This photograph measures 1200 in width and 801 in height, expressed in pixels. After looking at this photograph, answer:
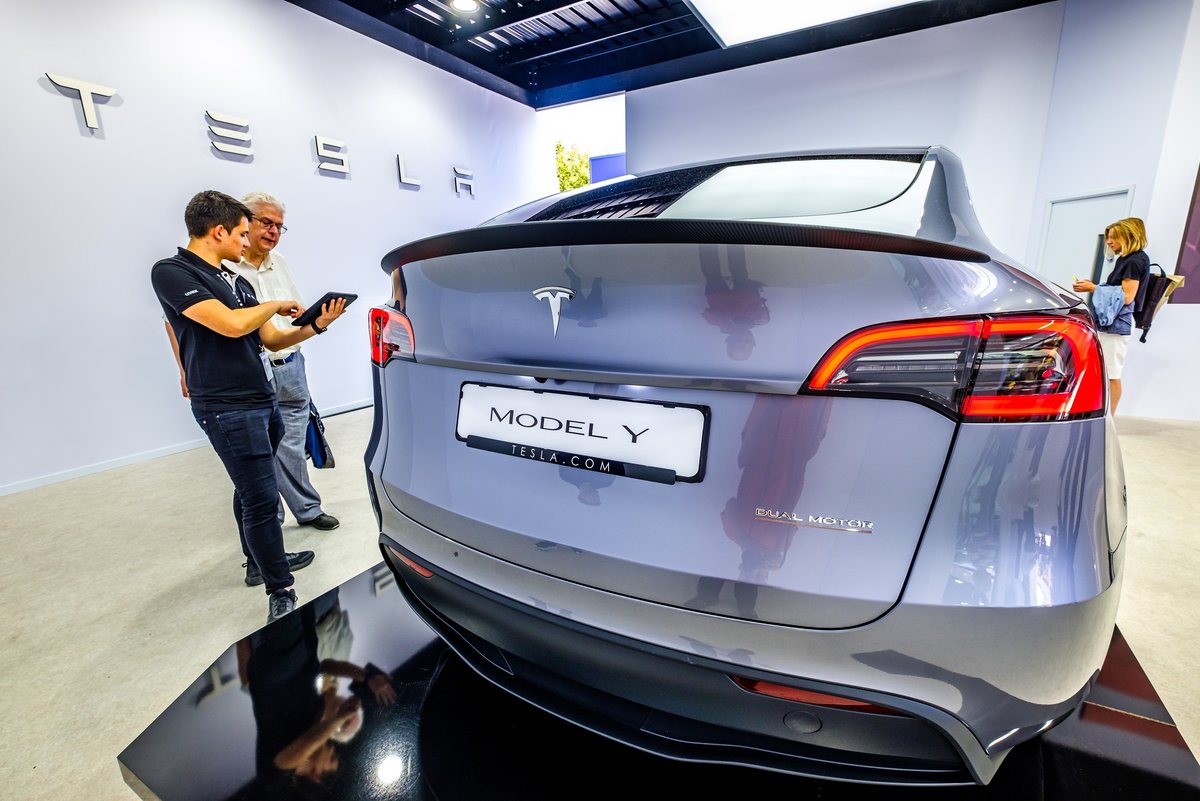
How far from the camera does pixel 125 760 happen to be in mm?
1119

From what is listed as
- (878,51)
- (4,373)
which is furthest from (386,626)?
(878,51)

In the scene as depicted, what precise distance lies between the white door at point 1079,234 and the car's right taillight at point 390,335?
5525 millimetres

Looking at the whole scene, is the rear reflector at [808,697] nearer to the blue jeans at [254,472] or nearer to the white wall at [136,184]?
the blue jeans at [254,472]

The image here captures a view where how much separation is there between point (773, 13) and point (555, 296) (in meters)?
5.96

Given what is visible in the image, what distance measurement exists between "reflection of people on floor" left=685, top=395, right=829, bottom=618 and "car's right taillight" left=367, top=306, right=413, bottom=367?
674 mm

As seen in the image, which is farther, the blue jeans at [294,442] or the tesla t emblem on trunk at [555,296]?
the blue jeans at [294,442]

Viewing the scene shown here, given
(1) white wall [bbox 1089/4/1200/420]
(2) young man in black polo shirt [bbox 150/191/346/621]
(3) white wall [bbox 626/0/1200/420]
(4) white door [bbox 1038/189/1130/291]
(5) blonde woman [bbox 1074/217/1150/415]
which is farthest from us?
(4) white door [bbox 1038/189/1130/291]

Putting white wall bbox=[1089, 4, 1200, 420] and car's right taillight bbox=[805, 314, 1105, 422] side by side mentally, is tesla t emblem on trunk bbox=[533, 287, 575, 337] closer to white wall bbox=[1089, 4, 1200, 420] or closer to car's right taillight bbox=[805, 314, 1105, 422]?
car's right taillight bbox=[805, 314, 1105, 422]

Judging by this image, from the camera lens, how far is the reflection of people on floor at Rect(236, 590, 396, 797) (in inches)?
41.9

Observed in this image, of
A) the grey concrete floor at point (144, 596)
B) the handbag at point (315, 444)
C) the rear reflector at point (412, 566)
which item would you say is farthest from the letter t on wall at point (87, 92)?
the rear reflector at point (412, 566)

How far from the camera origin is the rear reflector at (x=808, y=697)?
2.22 ft

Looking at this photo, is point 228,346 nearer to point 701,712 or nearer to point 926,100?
point 701,712

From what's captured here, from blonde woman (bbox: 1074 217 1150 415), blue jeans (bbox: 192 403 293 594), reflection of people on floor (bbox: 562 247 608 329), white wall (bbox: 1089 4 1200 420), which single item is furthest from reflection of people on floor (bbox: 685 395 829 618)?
white wall (bbox: 1089 4 1200 420)

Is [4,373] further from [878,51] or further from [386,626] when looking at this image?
[878,51]
